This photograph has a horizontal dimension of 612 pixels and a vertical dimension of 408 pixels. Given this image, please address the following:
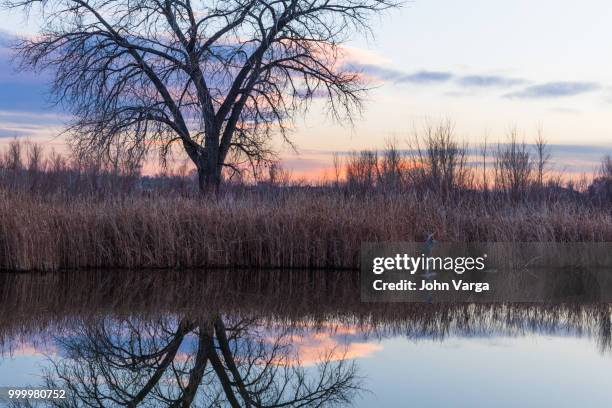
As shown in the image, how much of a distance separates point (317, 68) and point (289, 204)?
6.46 m

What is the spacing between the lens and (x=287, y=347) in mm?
6758

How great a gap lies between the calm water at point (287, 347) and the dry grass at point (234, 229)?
4.74 ft

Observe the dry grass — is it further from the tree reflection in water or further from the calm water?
the tree reflection in water

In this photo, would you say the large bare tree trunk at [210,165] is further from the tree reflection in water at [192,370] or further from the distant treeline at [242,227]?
the tree reflection in water at [192,370]

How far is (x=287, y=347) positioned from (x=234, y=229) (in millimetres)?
5944

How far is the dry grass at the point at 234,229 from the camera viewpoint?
453 inches

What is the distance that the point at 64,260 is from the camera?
11742mm

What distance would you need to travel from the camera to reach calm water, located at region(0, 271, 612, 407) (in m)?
5.45

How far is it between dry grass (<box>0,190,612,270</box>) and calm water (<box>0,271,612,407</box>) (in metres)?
1.45

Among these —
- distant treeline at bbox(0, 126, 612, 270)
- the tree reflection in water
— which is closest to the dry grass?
distant treeline at bbox(0, 126, 612, 270)

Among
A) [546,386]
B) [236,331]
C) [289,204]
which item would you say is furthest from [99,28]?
[546,386]

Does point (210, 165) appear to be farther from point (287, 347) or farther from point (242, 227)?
point (287, 347)

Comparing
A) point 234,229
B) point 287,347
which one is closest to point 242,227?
point 234,229

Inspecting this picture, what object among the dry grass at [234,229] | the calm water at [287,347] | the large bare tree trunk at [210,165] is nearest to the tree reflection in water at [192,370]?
the calm water at [287,347]
